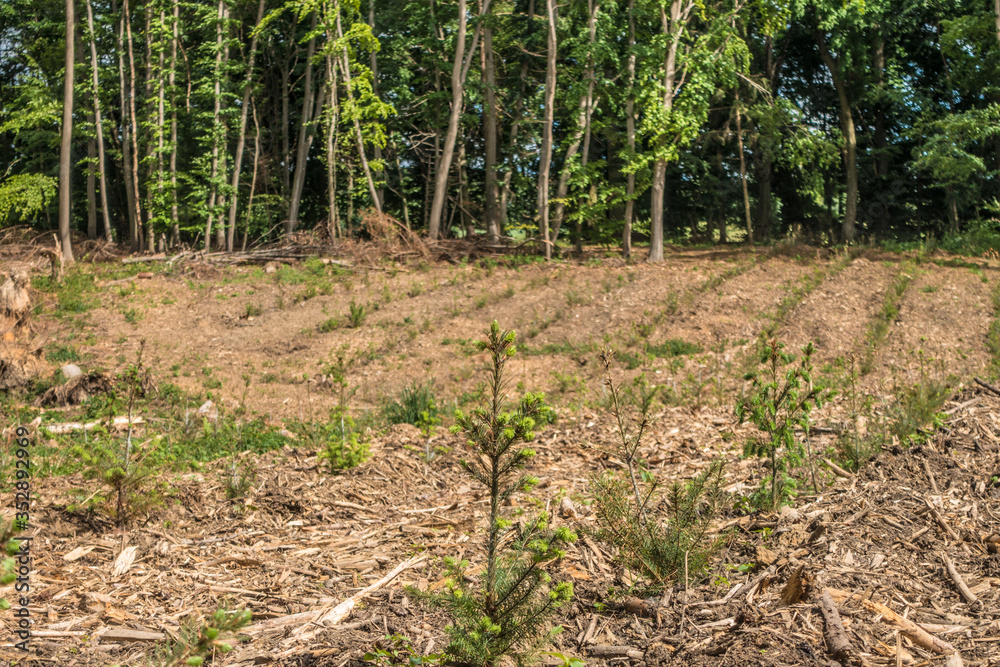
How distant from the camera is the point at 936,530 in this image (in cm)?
350

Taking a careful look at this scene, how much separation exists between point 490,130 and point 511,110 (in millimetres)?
1912

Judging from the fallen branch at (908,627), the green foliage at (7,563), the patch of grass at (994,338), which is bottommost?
the fallen branch at (908,627)

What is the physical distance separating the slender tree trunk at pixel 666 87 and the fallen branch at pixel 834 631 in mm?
14317

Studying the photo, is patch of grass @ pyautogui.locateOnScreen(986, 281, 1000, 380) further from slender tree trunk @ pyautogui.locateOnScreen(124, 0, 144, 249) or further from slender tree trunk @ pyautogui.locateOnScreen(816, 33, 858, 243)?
slender tree trunk @ pyautogui.locateOnScreen(124, 0, 144, 249)

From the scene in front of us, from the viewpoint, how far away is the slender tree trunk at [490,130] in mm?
19438

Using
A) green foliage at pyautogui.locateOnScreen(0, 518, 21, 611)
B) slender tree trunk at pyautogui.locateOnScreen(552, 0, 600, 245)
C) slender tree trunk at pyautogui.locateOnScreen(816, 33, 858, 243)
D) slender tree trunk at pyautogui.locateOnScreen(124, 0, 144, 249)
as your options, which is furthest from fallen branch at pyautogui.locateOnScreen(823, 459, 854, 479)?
slender tree trunk at pyautogui.locateOnScreen(124, 0, 144, 249)

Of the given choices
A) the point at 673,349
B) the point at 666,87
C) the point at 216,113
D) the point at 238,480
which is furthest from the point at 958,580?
the point at 216,113

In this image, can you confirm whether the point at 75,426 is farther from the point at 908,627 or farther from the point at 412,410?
the point at 908,627

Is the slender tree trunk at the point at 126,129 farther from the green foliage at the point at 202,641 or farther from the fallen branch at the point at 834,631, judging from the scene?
the fallen branch at the point at 834,631

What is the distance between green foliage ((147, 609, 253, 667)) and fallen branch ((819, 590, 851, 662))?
201cm

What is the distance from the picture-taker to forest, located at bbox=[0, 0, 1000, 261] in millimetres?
17203

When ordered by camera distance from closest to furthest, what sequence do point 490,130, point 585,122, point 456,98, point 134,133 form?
1. point 585,122
2. point 456,98
3. point 134,133
4. point 490,130

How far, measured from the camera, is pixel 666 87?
16.3 m

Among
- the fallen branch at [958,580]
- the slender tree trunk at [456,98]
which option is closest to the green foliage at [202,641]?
the fallen branch at [958,580]
